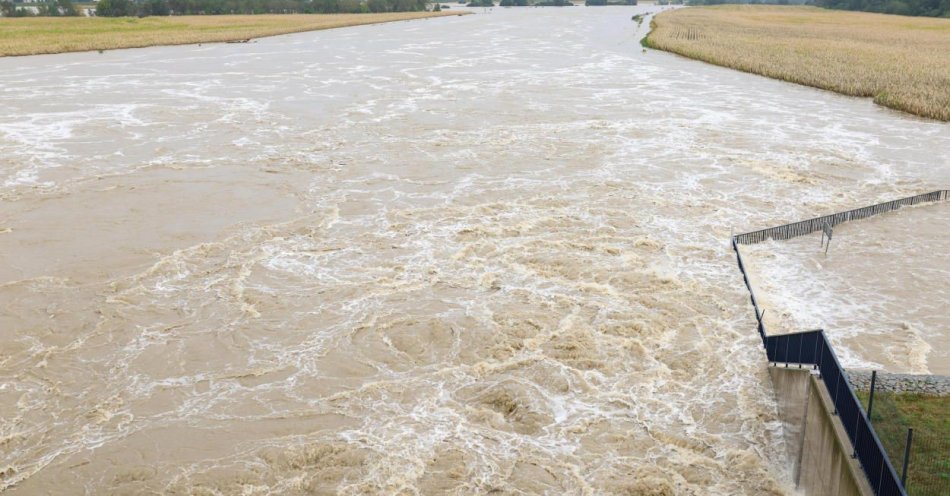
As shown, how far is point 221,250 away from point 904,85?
1211 inches

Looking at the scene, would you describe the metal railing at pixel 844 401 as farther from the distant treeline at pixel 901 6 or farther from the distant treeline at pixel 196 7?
the distant treeline at pixel 196 7

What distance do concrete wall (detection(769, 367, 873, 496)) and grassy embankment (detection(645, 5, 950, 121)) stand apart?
2424 cm

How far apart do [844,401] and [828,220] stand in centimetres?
1037

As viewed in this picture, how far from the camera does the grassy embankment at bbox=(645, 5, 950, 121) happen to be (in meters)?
31.9

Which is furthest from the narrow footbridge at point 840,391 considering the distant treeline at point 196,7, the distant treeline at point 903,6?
the distant treeline at point 196,7

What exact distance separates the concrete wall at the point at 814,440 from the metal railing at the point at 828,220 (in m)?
6.40

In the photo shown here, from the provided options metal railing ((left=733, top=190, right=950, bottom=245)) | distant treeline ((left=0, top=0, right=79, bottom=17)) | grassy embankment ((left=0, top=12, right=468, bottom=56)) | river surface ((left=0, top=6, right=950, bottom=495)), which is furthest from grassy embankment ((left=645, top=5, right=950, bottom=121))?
distant treeline ((left=0, top=0, right=79, bottom=17))

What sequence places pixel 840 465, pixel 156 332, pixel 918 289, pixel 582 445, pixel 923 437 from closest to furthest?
1. pixel 840 465
2. pixel 923 437
3. pixel 582 445
4. pixel 156 332
5. pixel 918 289

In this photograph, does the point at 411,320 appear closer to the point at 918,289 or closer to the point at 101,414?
the point at 101,414

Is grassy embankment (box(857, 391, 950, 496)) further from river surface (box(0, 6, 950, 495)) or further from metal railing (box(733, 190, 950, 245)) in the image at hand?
metal railing (box(733, 190, 950, 245))

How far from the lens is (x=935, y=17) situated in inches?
3260

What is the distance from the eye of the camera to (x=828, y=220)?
1634 cm

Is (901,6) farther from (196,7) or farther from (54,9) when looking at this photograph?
(54,9)

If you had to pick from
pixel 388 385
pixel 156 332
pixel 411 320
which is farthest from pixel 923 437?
pixel 156 332
